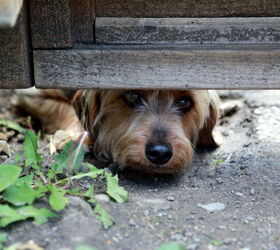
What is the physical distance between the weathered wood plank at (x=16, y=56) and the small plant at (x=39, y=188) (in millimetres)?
337

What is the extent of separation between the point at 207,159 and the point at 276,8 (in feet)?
4.72

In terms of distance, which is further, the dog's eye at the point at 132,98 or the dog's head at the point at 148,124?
the dog's eye at the point at 132,98

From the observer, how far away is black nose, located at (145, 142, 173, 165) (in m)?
3.75

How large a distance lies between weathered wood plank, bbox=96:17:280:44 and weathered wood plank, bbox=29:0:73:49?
21 cm

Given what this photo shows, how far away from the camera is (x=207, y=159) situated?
4.42 m

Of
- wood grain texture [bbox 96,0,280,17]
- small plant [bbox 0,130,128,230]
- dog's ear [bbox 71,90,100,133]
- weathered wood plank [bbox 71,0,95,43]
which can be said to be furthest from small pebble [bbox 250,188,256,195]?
dog's ear [bbox 71,90,100,133]

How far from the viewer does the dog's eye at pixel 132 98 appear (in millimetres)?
4234

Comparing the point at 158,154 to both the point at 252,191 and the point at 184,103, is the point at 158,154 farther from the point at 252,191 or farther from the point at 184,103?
the point at 184,103

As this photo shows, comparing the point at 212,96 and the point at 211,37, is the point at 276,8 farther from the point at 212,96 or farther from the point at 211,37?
the point at 212,96

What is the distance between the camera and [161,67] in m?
3.40

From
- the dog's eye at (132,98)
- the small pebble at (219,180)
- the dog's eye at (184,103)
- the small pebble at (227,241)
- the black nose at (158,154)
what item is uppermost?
the dog's eye at (132,98)

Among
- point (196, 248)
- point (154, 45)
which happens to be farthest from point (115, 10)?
point (196, 248)

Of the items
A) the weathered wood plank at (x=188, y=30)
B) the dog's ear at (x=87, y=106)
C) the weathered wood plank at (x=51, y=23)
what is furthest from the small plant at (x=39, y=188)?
the dog's ear at (x=87, y=106)

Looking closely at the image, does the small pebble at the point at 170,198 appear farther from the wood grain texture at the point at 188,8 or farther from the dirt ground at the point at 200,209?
the wood grain texture at the point at 188,8
